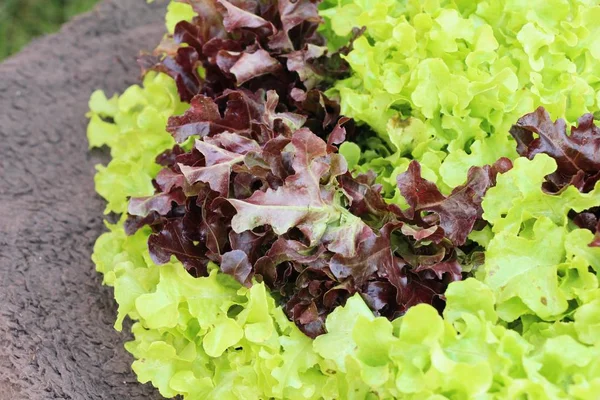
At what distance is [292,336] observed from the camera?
1.01 metres

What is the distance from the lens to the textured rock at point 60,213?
1197mm

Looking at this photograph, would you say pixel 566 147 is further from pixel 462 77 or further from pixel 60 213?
pixel 60 213

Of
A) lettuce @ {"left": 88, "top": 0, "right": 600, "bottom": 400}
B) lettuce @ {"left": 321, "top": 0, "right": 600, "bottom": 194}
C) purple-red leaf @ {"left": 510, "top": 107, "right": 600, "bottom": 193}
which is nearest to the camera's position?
lettuce @ {"left": 88, "top": 0, "right": 600, "bottom": 400}

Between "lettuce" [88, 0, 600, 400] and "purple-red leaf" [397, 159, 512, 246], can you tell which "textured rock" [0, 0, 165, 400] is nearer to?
"lettuce" [88, 0, 600, 400]

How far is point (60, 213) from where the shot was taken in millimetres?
1465

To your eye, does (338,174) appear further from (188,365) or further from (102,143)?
(102,143)

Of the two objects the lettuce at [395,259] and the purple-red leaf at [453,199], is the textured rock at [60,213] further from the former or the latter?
the purple-red leaf at [453,199]

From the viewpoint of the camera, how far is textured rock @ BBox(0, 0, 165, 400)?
120 cm

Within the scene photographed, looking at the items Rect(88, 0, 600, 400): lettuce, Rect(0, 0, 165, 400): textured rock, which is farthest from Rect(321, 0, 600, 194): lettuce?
→ Rect(0, 0, 165, 400): textured rock

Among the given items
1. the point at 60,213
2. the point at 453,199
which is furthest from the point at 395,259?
the point at 60,213

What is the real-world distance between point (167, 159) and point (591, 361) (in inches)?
31.8

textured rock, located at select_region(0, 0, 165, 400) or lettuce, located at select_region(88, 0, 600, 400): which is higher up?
lettuce, located at select_region(88, 0, 600, 400)

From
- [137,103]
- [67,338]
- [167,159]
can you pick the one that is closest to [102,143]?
[137,103]

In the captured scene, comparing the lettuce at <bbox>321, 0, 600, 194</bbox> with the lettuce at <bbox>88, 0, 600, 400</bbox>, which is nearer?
the lettuce at <bbox>88, 0, 600, 400</bbox>
